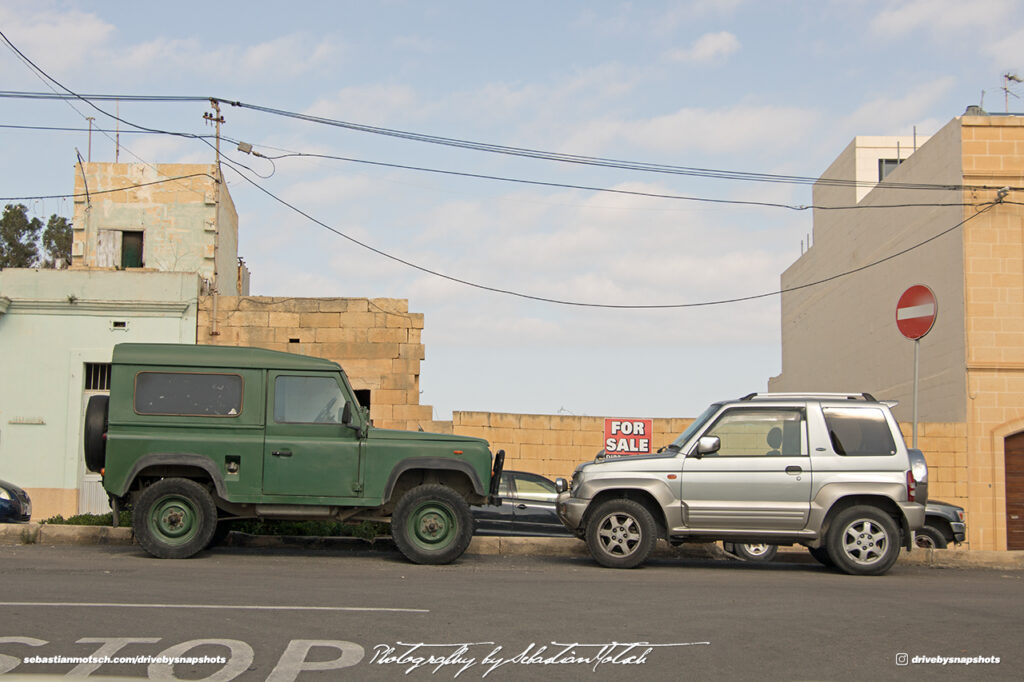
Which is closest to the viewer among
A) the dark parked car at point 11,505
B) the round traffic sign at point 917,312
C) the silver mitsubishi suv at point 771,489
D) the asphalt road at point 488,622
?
the asphalt road at point 488,622

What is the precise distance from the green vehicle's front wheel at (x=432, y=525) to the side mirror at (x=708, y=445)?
266 centimetres

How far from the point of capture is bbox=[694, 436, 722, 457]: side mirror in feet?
36.1

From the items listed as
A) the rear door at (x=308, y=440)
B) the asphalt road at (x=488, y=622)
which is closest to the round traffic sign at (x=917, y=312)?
the asphalt road at (x=488, y=622)

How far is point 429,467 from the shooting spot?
37.0 ft

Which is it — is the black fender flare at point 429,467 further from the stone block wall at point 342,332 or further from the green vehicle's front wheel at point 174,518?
the stone block wall at point 342,332

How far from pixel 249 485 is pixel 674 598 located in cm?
495

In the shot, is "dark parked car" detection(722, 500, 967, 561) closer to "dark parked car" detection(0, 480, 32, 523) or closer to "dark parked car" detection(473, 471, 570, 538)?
"dark parked car" detection(473, 471, 570, 538)

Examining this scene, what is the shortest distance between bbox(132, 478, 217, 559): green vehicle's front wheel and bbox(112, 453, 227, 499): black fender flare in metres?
0.18

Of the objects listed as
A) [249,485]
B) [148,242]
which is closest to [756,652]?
[249,485]

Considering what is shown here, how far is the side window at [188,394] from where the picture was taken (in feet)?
37.0

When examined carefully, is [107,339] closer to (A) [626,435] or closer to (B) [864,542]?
(A) [626,435]

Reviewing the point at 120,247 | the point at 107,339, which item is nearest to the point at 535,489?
the point at 107,339

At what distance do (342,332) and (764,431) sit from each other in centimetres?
1068

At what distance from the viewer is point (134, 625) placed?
23.0 feet
